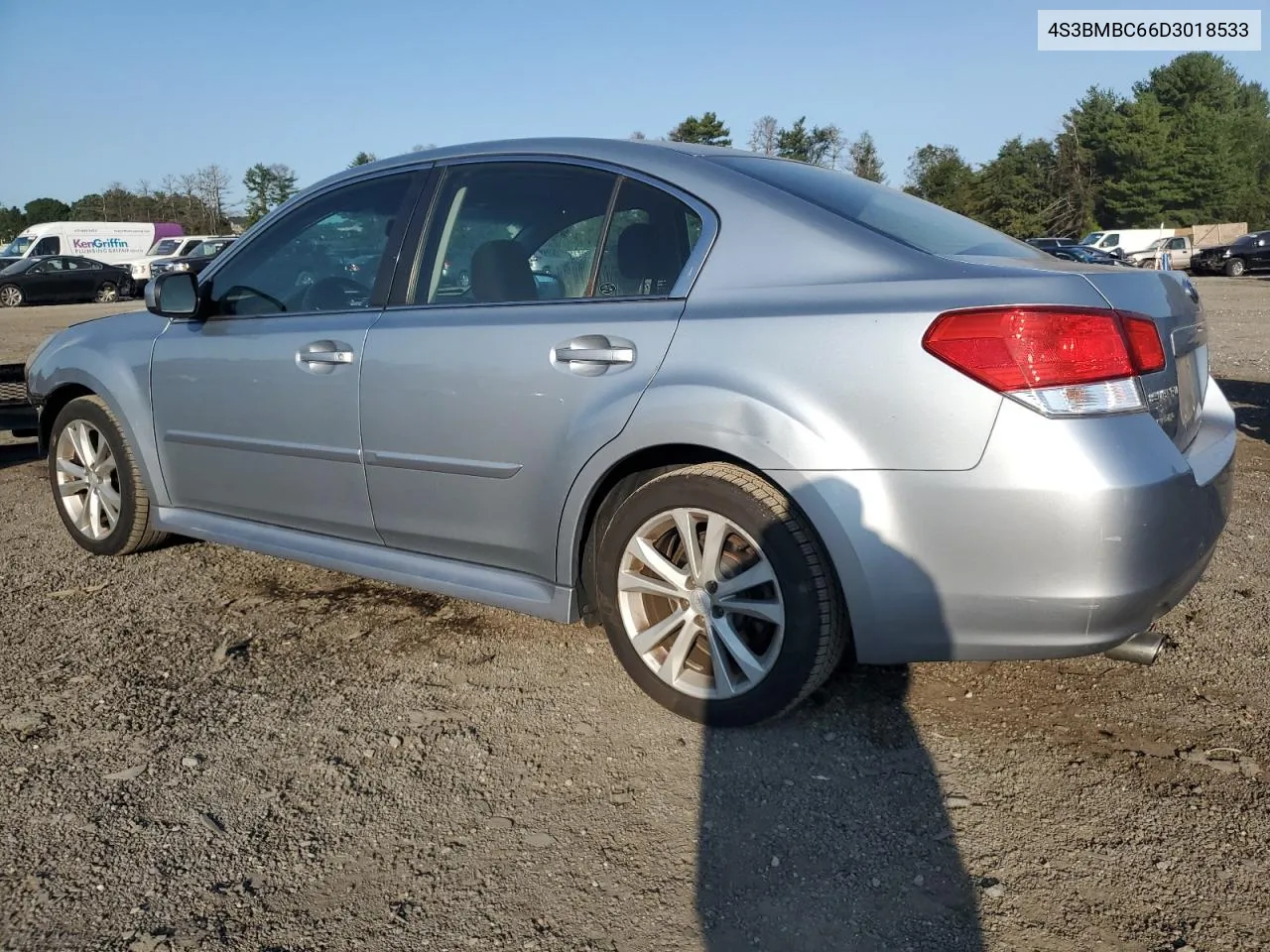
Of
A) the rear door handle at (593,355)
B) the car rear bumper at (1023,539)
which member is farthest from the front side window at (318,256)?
the car rear bumper at (1023,539)

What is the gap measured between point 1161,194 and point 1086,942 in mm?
71789

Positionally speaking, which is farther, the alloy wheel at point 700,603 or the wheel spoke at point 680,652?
the wheel spoke at point 680,652

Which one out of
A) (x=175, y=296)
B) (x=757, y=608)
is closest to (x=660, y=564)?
(x=757, y=608)

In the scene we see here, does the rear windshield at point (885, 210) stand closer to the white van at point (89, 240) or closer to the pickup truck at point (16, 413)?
the pickup truck at point (16, 413)

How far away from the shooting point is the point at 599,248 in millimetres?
3166

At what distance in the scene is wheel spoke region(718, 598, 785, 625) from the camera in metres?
2.75

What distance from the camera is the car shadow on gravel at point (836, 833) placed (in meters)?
2.09

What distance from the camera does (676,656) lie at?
9.69 ft

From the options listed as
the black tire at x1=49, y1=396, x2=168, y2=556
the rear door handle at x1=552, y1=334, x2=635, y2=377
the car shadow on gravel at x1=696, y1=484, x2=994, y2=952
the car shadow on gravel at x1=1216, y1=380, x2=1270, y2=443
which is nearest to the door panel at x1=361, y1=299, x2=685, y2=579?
the rear door handle at x1=552, y1=334, x2=635, y2=377

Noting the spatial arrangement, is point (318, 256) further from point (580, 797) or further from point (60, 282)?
point (60, 282)

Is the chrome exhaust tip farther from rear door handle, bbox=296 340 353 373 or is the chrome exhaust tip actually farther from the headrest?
rear door handle, bbox=296 340 353 373

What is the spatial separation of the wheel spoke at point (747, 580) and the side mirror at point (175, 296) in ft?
8.05

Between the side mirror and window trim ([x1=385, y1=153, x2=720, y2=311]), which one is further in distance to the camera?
the side mirror

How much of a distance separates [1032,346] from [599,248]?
134 cm
